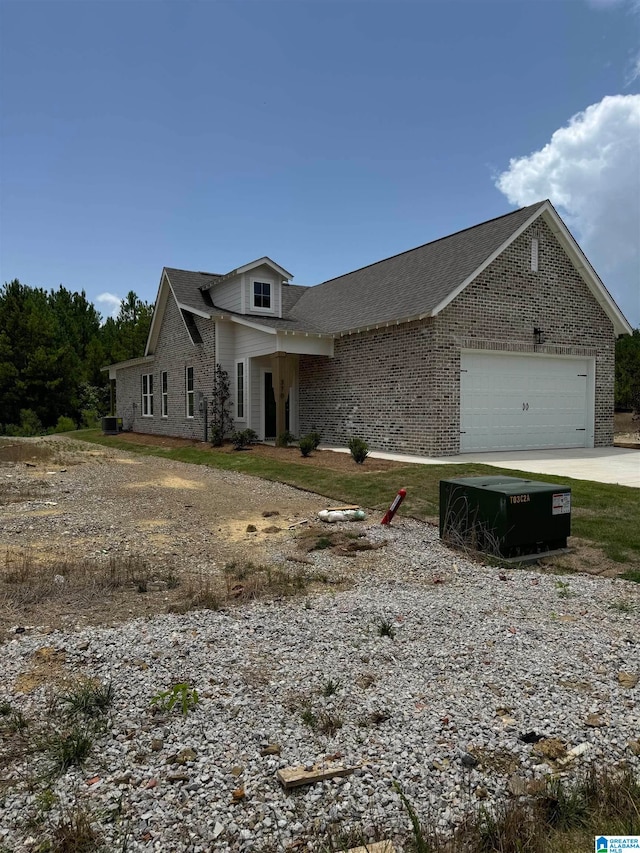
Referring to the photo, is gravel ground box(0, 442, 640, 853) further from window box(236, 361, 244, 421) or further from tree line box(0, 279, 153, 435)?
tree line box(0, 279, 153, 435)

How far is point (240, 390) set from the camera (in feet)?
64.7

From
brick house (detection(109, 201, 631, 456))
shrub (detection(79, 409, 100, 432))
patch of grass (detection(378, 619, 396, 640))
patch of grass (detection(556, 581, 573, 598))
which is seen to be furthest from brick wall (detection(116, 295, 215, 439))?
patch of grass (detection(378, 619, 396, 640))

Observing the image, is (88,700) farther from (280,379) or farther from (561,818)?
(280,379)

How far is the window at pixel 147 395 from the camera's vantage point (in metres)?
26.6

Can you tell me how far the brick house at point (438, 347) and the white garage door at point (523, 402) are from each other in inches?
1.6

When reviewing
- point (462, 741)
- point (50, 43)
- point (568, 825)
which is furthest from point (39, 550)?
point (50, 43)

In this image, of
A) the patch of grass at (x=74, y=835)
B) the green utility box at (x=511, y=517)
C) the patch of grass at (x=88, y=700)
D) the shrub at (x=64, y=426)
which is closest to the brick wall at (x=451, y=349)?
the green utility box at (x=511, y=517)

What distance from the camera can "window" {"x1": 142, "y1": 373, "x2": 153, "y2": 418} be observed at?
87.4 feet

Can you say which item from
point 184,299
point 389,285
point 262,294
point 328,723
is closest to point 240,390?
point 262,294

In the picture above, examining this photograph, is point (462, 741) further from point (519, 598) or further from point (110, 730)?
point (519, 598)

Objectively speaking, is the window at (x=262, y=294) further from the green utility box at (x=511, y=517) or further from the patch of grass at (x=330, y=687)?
the patch of grass at (x=330, y=687)

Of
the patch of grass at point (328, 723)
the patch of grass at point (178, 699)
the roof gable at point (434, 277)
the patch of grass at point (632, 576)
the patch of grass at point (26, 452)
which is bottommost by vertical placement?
the patch of grass at point (632, 576)

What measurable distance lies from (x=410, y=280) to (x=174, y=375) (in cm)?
1066

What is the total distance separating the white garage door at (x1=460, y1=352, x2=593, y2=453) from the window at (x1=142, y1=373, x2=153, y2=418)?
1607cm
